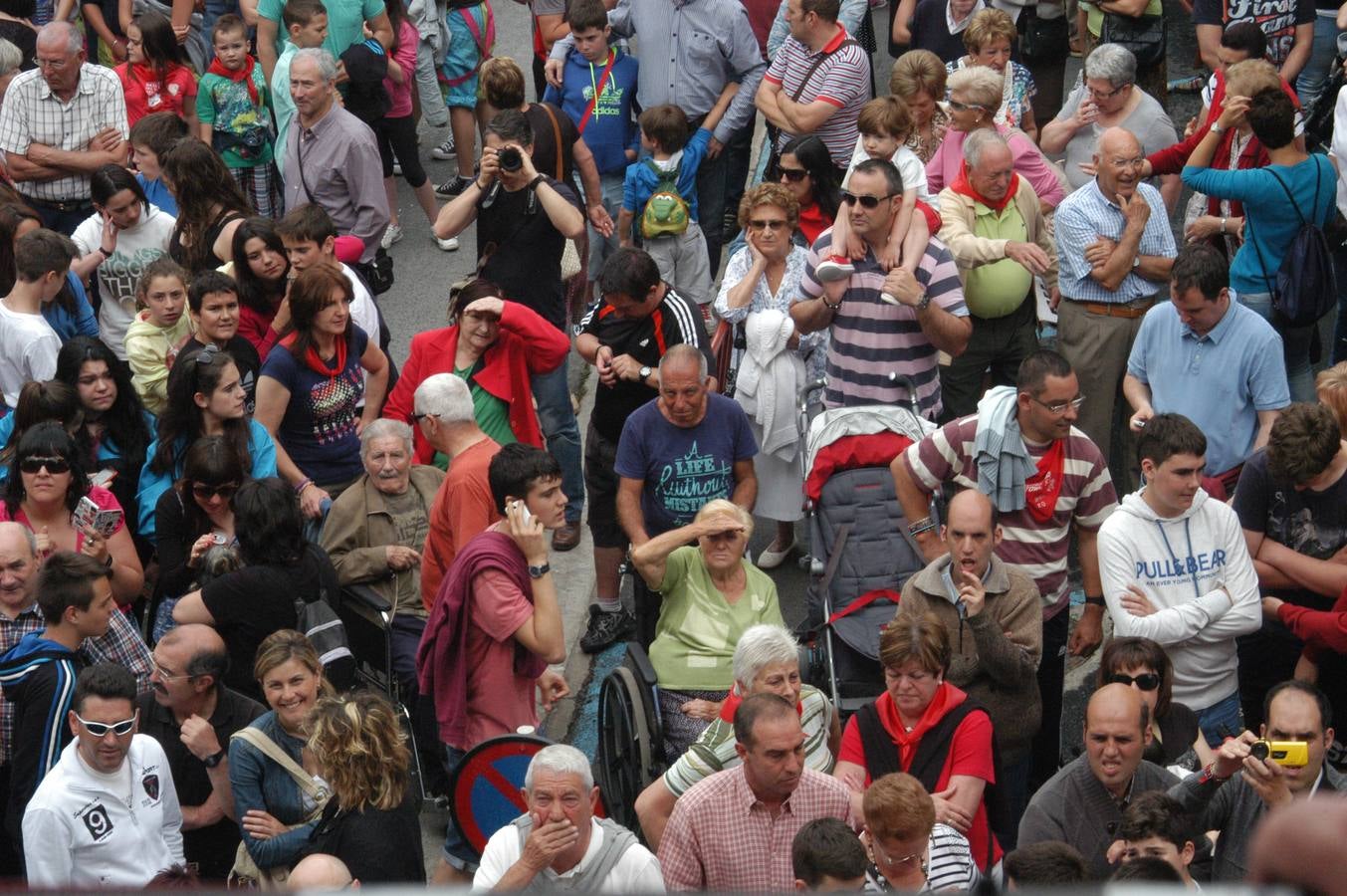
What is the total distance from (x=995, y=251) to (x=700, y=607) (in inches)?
101

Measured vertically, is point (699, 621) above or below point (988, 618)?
below

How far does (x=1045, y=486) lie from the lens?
6602 millimetres

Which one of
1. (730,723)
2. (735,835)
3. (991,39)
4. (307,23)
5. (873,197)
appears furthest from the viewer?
(307,23)

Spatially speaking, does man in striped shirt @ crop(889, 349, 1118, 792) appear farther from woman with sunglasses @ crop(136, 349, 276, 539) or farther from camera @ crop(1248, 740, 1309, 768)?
woman with sunglasses @ crop(136, 349, 276, 539)

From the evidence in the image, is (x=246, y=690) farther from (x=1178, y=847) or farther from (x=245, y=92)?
(x=245, y=92)

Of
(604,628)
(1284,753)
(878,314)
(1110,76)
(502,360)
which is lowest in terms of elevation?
(604,628)

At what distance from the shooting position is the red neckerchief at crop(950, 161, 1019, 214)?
8.15 metres

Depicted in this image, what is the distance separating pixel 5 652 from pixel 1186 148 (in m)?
6.10

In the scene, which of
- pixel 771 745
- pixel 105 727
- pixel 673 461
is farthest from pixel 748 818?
pixel 673 461

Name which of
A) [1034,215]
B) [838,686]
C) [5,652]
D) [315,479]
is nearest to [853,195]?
[1034,215]

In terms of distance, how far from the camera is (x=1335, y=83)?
997 centimetres

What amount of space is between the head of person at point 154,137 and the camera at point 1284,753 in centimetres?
629

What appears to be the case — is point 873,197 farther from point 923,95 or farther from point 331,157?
point 331,157

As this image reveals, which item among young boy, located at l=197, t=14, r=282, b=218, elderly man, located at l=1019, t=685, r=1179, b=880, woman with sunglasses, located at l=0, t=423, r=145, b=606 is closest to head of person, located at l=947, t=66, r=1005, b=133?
elderly man, located at l=1019, t=685, r=1179, b=880
